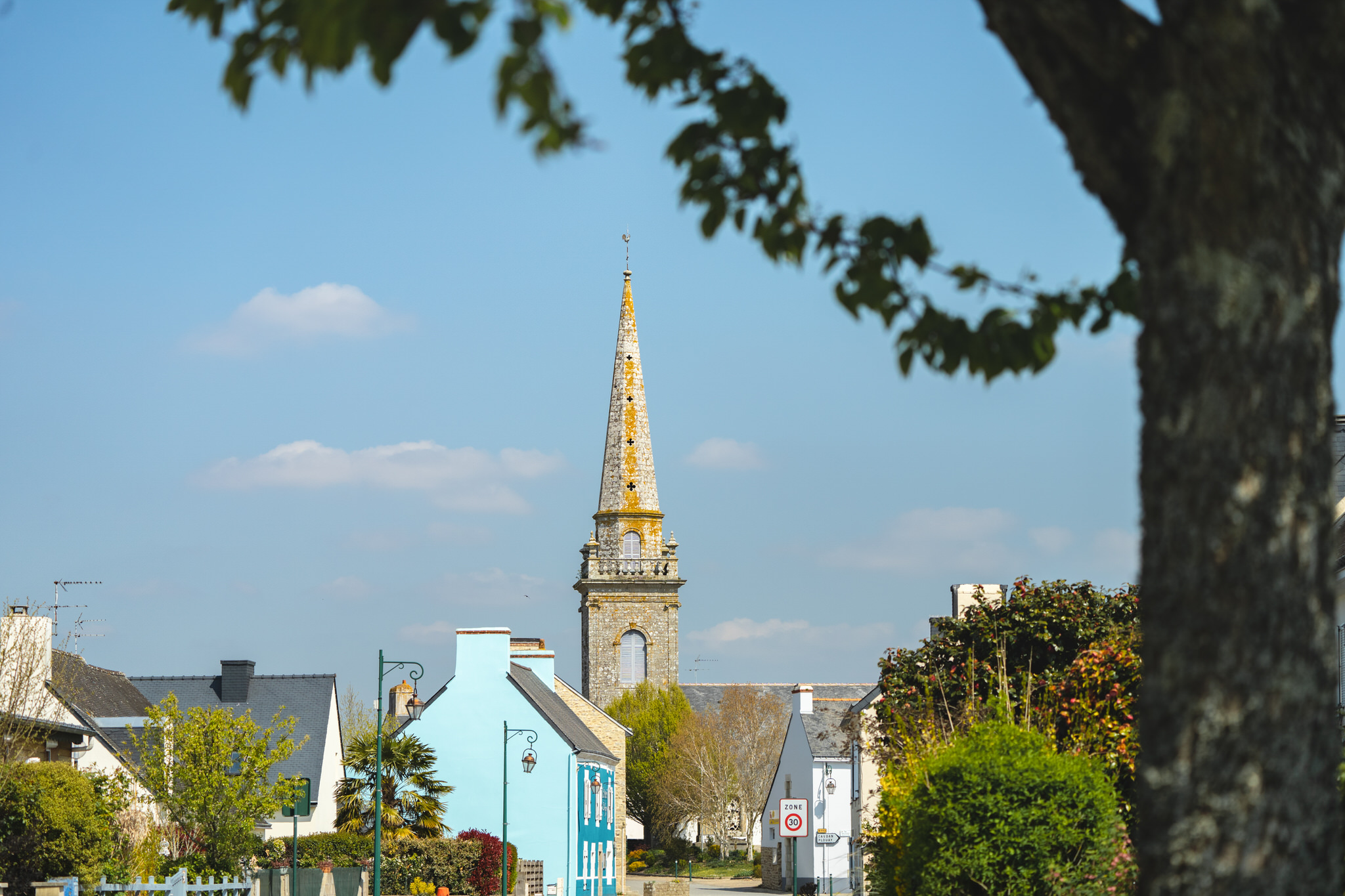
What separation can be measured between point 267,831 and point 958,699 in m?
34.9

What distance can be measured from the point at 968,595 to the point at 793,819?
18.1 feet

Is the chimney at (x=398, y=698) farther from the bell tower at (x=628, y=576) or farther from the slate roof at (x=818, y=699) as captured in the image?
the slate roof at (x=818, y=699)

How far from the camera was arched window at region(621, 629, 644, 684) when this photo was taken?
276 feet

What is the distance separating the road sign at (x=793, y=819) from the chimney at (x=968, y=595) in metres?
4.78

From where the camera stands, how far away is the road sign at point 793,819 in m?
26.5

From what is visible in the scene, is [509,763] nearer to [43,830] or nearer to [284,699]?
[284,699]

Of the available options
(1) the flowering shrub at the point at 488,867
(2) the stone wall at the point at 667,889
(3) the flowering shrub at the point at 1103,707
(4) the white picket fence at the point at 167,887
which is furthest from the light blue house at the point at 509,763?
(3) the flowering shrub at the point at 1103,707

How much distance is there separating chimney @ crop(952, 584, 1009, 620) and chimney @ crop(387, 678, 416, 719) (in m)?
54.0

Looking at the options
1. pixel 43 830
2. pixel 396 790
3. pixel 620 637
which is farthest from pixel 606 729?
pixel 43 830

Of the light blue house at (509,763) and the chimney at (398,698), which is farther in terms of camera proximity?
the chimney at (398,698)

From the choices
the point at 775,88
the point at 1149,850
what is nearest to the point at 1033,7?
the point at 775,88

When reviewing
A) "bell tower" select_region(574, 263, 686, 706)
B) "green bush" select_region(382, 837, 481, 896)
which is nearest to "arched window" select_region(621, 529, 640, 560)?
"bell tower" select_region(574, 263, 686, 706)

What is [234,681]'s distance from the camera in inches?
2082

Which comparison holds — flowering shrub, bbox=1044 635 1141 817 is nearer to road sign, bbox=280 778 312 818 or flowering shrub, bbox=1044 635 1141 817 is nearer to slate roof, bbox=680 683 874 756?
road sign, bbox=280 778 312 818
